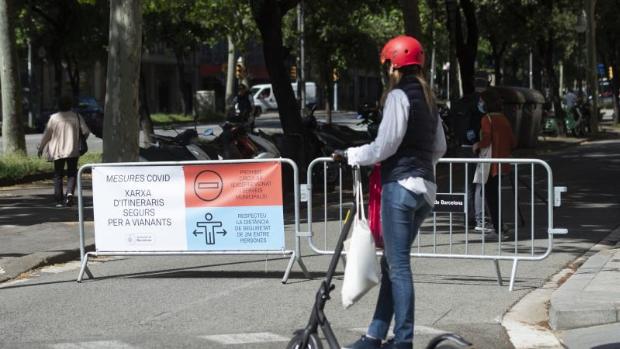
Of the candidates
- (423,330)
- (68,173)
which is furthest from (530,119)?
(423,330)

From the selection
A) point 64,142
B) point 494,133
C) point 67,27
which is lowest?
point 64,142

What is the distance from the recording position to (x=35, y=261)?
1099 cm

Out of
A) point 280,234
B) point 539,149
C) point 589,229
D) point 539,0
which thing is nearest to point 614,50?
point 539,0

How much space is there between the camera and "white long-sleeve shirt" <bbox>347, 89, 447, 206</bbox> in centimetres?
594

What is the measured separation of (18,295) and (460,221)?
6.35 m

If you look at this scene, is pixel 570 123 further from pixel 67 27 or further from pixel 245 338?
pixel 245 338

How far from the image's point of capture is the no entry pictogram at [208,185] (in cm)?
985

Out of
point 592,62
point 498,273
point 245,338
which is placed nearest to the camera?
point 245,338

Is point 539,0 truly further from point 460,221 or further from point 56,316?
point 56,316

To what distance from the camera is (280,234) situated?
9.81m

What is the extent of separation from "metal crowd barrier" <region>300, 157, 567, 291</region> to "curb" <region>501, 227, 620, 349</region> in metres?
0.30

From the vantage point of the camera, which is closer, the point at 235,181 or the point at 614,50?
the point at 235,181

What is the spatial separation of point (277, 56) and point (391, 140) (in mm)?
14397

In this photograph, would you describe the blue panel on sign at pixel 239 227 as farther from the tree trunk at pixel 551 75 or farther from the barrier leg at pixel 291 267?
the tree trunk at pixel 551 75
